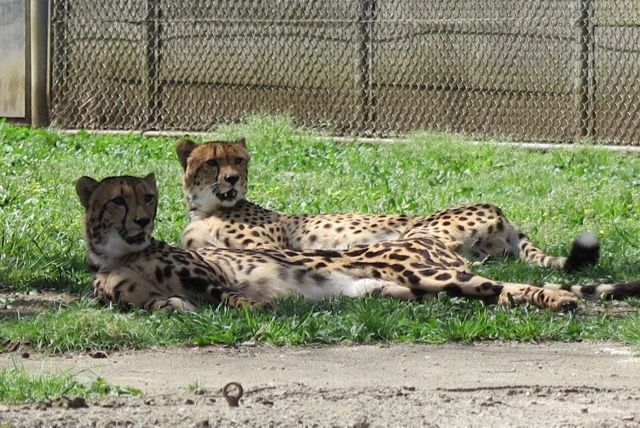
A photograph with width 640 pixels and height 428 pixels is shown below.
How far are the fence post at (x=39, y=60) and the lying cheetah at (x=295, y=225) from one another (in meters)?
6.03

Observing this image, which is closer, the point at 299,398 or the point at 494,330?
the point at 299,398

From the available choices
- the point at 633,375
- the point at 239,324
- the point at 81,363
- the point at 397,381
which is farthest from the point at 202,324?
the point at 633,375

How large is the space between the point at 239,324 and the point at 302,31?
25.8 ft

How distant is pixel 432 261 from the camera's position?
20.9 ft

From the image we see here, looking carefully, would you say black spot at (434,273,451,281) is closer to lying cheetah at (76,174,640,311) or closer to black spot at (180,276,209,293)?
lying cheetah at (76,174,640,311)

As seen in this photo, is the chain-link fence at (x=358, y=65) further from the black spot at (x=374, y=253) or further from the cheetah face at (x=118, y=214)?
the cheetah face at (x=118, y=214)

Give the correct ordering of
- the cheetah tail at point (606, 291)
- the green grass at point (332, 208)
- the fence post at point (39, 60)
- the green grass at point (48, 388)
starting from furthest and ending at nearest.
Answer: the fence post at point (39, 60) → the cheetah tail at point (606, 291) → the green grass at point (332, 208) → the green grass at point (48, 388)

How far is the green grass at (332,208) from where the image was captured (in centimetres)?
546

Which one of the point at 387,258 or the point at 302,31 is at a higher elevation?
the point at 302,31

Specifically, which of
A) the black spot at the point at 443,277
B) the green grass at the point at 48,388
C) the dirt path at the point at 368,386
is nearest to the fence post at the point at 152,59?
the black spot at the point at 443,277

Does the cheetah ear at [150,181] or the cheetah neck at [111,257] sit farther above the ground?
the cheetah ear at [150,181]

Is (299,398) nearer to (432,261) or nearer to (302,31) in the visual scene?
(432,261)

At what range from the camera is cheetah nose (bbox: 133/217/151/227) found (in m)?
6.23

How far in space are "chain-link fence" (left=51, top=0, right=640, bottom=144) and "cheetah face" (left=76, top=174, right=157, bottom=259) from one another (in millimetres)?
6569
